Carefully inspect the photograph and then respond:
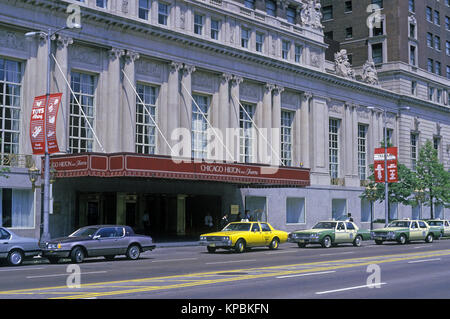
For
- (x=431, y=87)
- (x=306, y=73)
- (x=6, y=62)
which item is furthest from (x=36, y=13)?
(x=431, y=87)

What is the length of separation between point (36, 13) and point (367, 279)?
26.7m

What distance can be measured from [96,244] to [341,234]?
16395mm

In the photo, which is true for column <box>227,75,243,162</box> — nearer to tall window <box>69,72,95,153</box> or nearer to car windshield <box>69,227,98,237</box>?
tall window <box>69,72,95,153</box>

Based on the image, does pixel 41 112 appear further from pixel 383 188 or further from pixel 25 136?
pixel 383 188

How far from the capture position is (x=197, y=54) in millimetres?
45844

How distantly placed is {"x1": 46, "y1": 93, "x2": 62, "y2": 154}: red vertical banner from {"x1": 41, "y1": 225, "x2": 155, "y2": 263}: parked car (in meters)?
5.42

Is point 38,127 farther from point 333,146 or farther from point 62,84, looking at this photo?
point 333,146

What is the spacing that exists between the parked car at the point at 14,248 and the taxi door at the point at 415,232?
2427 centimetres

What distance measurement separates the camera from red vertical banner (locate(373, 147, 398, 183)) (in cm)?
5172

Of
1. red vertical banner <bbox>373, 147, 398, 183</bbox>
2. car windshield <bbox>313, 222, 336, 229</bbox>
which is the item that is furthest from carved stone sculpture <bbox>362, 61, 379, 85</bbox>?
car windshield <bbox>313, 222, 336, 229</bbox>

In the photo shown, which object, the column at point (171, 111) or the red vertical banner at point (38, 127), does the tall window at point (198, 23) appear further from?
the red vertical banner at point (38, 127)

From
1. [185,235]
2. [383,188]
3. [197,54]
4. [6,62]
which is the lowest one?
[185,235]

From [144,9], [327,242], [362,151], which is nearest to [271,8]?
[144,9]

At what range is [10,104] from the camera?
3519 centimetres
